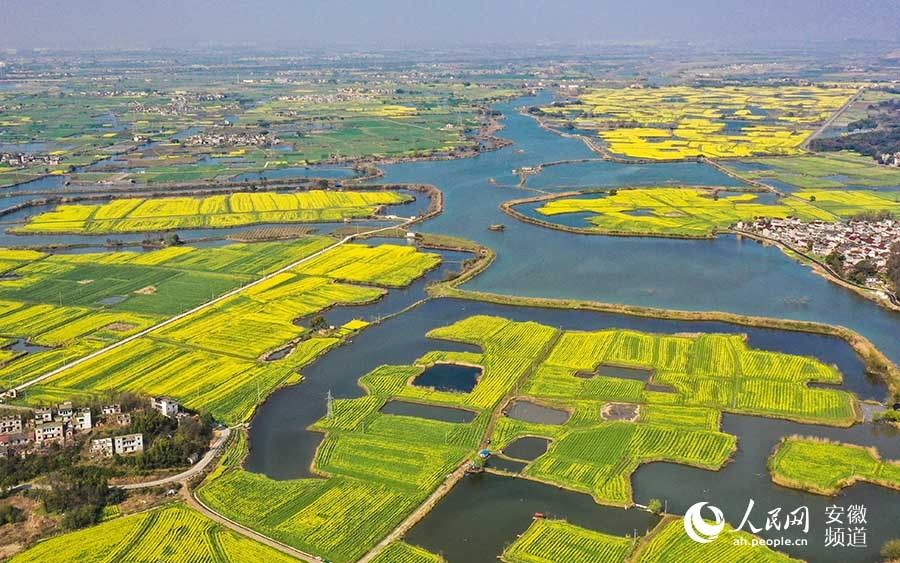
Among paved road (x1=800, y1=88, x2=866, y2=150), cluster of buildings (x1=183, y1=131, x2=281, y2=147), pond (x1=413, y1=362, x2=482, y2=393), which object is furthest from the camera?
cluster of buildings (x1=183, y1=131, x2=281, y2=147)

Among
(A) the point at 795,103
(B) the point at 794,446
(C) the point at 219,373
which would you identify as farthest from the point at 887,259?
(A) the point at 795,103

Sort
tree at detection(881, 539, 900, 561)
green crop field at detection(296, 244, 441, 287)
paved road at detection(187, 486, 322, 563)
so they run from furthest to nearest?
green crop field at detection(296, 244, 441, 287)
paved road at detection(187, 486, 322, 563)
tree at detection(881, 539, 900, 561)

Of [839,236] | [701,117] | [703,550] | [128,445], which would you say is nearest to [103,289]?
[128,445]

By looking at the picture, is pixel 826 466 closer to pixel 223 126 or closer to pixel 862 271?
pixel 862 271

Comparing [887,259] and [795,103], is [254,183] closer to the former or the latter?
[887,259]

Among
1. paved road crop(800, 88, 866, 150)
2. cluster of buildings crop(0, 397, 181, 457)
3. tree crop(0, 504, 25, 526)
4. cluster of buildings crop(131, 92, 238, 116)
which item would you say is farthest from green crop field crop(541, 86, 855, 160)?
tree crop(0, 504, 25, 526)

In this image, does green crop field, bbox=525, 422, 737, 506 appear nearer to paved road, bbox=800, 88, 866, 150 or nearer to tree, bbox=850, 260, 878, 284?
tree, bbox=850, 260, 878, 284
